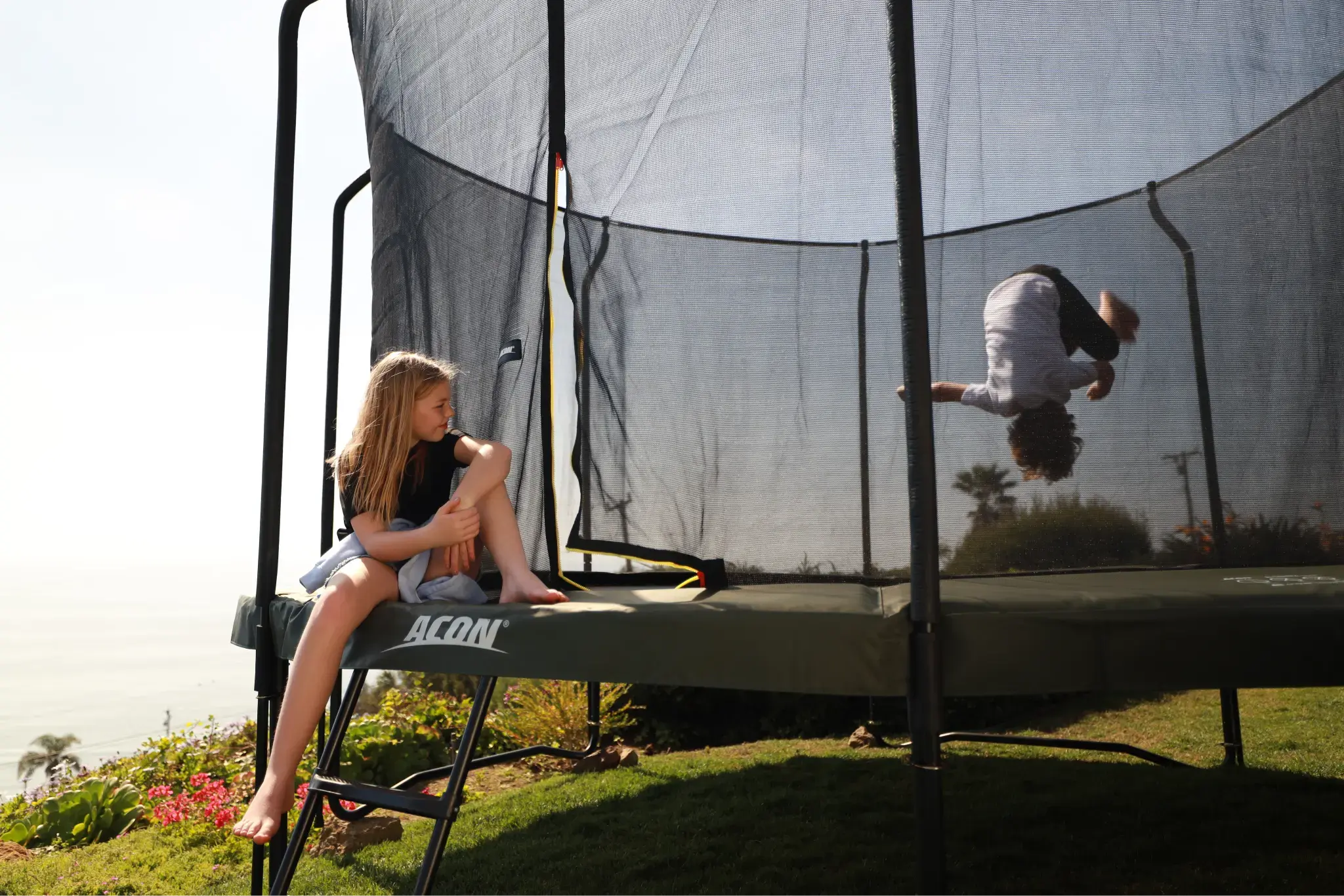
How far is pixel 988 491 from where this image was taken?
1593mm

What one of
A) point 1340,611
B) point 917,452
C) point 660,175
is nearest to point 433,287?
point 660,175

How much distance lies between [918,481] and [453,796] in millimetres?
806

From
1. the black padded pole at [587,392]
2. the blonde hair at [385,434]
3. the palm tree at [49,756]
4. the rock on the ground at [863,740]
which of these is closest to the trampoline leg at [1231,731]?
the rock on the ground at [863,740]

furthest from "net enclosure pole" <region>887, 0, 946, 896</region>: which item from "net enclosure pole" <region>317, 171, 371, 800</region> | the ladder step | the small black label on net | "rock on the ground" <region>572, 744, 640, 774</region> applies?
"rock on the ground" <region>572, 744, 640, 774</region>

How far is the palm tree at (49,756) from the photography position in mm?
4016

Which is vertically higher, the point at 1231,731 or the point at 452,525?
the point at 452,525

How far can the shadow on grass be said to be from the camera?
1.90 m

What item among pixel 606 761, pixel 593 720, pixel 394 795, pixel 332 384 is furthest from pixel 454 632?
pixel 606 761

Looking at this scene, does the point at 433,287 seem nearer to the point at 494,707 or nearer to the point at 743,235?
the point at 743,235

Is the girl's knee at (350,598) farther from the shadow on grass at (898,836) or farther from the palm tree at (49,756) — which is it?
the palm tree at (49,756)

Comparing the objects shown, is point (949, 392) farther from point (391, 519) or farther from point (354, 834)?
point (354, 834)

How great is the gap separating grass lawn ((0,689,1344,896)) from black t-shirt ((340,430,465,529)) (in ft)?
2.83

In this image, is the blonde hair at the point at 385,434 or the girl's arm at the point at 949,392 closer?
the girl's arm at the point at 949,392

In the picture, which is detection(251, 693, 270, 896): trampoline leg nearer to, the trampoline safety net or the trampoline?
the trampoline
